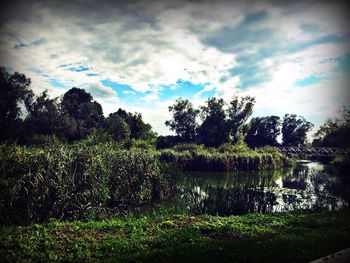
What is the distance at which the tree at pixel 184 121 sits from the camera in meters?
55.5

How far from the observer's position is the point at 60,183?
8734 mm

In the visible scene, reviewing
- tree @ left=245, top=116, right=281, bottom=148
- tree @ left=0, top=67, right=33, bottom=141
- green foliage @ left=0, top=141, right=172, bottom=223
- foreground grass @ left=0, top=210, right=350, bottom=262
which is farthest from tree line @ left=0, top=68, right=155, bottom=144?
tree @ left=245, top=116, right=281, bottom=148

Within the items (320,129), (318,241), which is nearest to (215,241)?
(318,241)

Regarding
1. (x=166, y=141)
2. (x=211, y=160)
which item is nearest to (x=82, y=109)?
(x=166, y=141)

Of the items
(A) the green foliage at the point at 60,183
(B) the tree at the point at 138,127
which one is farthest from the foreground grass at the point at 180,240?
(B) the tree at the point at 138,127

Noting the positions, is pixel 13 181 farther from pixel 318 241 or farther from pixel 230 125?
pixel 230 125

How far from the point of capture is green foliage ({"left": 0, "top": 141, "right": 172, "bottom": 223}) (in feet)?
25.5

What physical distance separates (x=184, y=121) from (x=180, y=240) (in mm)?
49828

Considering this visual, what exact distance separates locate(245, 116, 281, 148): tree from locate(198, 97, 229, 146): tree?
27181 mm

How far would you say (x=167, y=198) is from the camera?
43.5ft

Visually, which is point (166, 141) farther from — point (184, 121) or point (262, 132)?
point (262, 132)

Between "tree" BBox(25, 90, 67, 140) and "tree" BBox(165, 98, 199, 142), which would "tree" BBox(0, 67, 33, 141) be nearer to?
"tree" BBox(25, 90, 67, 140)

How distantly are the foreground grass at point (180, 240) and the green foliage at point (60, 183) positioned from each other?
3.62ft

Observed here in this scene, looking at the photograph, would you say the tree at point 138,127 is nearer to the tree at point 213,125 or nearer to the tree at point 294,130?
the tree at point 213,125
